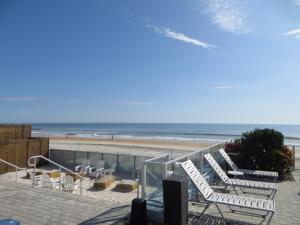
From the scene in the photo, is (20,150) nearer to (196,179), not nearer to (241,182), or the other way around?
(241,182)

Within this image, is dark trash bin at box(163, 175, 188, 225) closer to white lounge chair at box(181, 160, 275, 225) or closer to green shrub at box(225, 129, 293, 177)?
white lounge chair at box(181, 160, 275, 225)

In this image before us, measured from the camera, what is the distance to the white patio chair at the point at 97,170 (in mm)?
14492

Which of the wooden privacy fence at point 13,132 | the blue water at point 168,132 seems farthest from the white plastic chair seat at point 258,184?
the blue water at point 168,132

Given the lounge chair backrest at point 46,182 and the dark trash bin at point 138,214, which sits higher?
the dark trash bin at point 138,214

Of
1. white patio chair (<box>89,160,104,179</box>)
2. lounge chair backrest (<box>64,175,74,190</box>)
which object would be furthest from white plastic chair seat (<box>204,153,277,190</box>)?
white patio chair (<box>89,160,104,179</box>)

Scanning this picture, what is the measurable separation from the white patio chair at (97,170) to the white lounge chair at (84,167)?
214 millimetres

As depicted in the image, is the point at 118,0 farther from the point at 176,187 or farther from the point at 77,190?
the point at 176,187

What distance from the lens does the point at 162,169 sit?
202 inches

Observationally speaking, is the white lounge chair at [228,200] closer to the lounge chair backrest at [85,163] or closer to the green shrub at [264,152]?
the green shrub at [264,152]

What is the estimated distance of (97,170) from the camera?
14.7 m

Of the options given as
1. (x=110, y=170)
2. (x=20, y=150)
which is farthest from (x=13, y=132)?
(x=110, y=170)

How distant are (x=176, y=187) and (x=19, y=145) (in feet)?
46.7

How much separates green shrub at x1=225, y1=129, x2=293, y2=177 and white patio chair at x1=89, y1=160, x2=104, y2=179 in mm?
7206

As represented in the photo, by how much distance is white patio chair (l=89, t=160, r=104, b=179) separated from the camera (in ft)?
47.5
